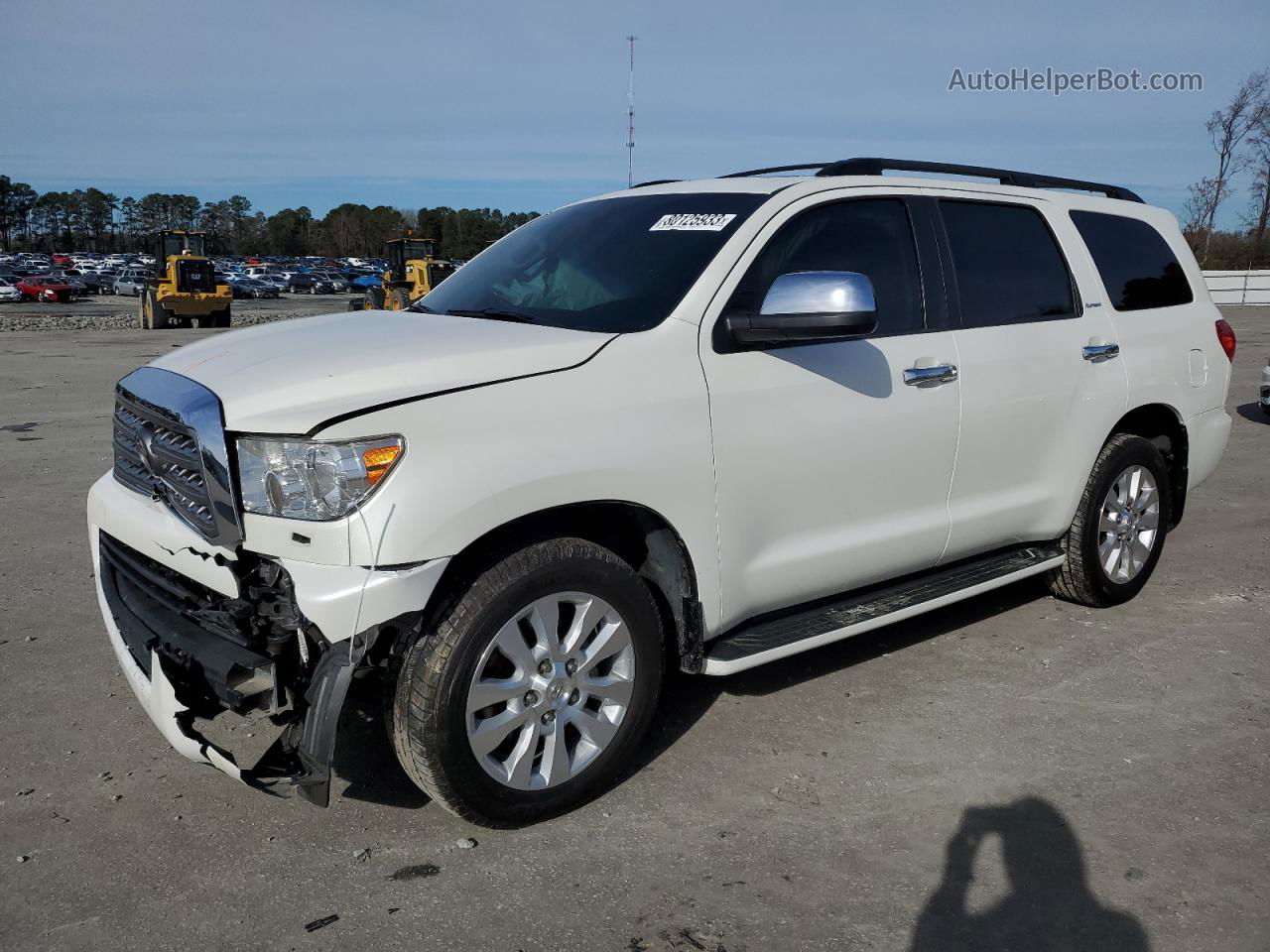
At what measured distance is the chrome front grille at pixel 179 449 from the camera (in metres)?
2.92

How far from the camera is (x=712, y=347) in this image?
3527 millimetres

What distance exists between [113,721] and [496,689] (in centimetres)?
179

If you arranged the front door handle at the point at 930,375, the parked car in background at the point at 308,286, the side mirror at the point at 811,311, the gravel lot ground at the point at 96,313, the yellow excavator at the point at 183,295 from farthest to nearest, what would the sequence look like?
the parked car in background at the point at 308,286 → the gravel lot ground at the point at 96,313 → the yellow excavator at the point at 183,295 → the front door handle at the point at 930,375 → the side mirror at the point at 811,311

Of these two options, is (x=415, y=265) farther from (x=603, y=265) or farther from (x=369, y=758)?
(x=369, y=758)

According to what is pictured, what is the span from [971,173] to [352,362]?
2.96 metres

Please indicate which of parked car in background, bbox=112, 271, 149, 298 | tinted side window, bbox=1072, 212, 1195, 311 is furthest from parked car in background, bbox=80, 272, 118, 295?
tinted side window, bbox=1072, 212, 1195, 311

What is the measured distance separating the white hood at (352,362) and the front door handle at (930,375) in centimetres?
126

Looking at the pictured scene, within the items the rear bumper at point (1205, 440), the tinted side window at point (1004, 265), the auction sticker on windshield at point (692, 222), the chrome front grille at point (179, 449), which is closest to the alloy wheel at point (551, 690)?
the chrome front grille at point (179, 449)

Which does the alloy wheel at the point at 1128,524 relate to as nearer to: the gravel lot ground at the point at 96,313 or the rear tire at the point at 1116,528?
the rear tire at the point at 1116,528

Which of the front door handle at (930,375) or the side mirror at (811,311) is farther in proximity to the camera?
the front door handle at (930,375)

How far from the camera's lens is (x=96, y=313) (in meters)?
41.0

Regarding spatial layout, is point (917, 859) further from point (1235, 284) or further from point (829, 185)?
point (1235, 284)

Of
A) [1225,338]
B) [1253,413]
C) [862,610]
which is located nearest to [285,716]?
[862,610]

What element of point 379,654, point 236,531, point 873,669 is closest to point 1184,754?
point 873,669
